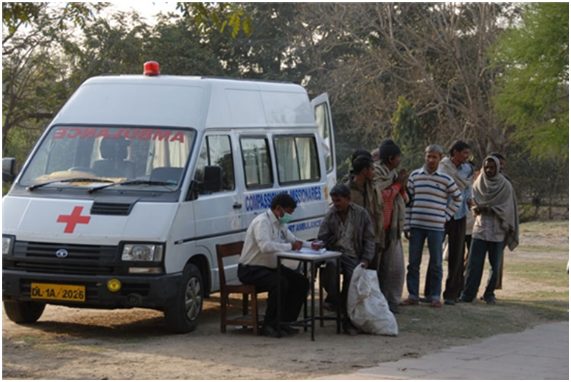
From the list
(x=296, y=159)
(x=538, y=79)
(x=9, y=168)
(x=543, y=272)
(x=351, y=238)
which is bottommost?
(x=543, y=272)

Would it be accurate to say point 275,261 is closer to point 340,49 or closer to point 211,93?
point 211,93

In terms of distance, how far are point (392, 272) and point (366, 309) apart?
63.5 inches

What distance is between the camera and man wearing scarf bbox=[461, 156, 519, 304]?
48.3 ft

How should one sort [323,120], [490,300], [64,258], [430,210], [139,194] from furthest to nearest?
1. [323,120]
2. [490,300]
3. [430,210]
4. [139,194]
5. [64,258]

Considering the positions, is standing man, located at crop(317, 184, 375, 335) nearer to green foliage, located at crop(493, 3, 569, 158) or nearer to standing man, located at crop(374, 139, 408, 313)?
standing man, located at crop(374, 139, 408, 313)

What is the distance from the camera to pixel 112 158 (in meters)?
12.3

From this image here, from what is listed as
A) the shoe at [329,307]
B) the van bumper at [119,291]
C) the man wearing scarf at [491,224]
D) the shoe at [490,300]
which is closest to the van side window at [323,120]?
the man wearing scarf at [491,224]

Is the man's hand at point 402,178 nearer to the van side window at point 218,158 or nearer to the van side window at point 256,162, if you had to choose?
the van side window at point 256,162

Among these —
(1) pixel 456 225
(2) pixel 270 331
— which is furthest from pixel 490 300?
(2) pixel 270 331

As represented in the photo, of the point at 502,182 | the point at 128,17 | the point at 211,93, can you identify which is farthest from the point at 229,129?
the point at 128,17

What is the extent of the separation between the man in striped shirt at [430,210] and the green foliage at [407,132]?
23.5 meters

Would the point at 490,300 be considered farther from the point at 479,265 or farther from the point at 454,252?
the point at 454,252

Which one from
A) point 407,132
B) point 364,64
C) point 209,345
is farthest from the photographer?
point 364,64

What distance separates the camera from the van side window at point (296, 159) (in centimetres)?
1438
